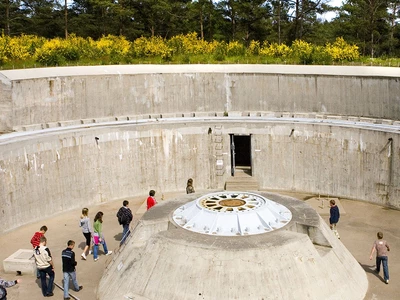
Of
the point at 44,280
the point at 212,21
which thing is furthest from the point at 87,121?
the point at 212,21

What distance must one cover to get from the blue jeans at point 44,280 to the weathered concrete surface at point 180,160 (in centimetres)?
557

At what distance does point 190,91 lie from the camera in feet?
77.4

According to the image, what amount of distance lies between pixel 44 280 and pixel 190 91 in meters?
13.6

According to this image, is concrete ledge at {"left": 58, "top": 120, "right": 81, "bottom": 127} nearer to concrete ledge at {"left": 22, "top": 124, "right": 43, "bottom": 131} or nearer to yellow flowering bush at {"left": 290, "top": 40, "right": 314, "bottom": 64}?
concrete ledge at {"left": 22, "top": 124, "right": 43, "bottom": 131}

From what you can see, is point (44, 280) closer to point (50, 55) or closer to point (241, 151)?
point (241, 151)

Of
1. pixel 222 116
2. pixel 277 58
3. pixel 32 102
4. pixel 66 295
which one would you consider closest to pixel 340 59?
pixel 277 58

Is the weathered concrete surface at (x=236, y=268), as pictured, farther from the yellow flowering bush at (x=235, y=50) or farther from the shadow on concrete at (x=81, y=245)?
the yellow flowering bush at (x=235, y=50)

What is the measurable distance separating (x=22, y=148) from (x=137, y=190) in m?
4.89

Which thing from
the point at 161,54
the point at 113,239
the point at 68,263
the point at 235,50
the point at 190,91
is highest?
the point at 235,50

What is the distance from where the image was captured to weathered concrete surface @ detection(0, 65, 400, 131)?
20.7 meters

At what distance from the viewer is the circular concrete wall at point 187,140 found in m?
18.0

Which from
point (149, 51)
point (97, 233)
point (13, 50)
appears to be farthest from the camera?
point (149, 51)

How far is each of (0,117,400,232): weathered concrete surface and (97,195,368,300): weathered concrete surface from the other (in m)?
7.13

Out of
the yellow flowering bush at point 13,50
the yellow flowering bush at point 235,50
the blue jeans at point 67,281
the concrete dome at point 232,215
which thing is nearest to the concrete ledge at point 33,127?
the yellow flowering bush at point 13,50
